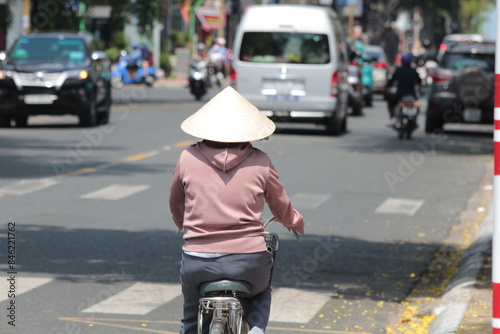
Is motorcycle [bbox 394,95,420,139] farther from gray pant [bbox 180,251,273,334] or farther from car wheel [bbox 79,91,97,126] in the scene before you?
gray pant [bbox 180,251,273,334]

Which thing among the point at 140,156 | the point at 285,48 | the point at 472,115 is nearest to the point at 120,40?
the point at 285,48

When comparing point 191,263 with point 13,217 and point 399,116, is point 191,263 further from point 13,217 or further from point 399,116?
point 399,116

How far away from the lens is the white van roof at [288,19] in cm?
2394

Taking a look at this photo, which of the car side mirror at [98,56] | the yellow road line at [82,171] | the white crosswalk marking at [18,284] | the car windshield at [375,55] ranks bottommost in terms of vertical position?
the car windshield at [375,55]

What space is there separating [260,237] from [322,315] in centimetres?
301

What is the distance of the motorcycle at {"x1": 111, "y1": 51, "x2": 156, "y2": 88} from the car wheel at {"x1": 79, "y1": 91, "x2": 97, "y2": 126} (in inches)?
831

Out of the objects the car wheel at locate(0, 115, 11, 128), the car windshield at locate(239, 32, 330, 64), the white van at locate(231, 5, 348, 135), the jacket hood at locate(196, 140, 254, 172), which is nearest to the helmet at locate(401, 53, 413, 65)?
the white van at locate(231, 5, 348, 135)

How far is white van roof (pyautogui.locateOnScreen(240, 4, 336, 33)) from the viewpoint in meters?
23.9

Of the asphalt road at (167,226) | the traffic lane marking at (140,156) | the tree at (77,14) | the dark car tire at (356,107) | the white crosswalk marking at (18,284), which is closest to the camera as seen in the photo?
the asphalt road at (167,226)

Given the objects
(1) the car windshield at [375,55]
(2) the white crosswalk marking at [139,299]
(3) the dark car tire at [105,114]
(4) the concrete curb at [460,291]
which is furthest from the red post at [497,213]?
(1) the car windshield at [375,55]

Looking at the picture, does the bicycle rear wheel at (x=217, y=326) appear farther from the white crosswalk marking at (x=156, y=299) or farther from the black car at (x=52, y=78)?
the black car at (x=52, y=78)

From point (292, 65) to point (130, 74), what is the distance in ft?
76.2

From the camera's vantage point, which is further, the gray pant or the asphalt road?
the asphalt road

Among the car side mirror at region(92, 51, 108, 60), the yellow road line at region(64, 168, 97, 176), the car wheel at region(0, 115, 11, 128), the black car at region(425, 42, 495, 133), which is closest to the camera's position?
the yellow road line at region(64, 168, 97, 176)
